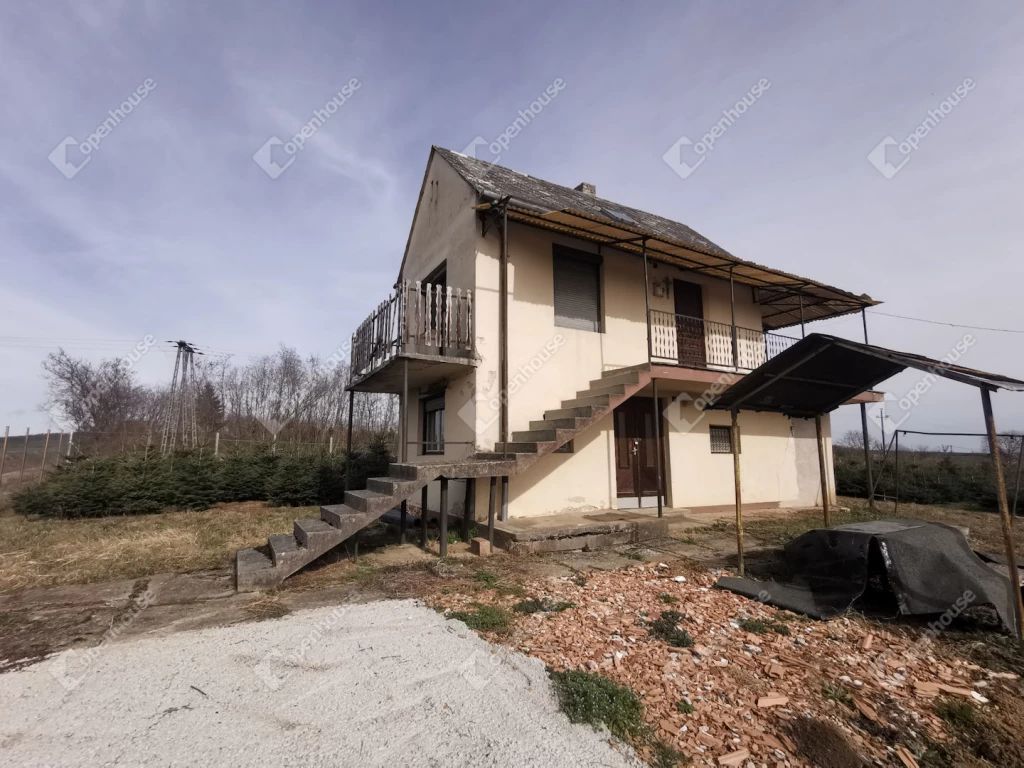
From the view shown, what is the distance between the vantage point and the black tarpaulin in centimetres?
376

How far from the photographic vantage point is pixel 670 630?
143 inches

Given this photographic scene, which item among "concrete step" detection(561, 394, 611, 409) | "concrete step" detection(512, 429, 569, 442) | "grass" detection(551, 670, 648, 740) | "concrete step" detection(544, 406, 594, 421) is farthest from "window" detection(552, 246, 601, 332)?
"grass" detection(551, 670, 648, 740)

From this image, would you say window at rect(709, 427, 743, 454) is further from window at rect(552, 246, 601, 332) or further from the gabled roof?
window at rect(552, 246, 601, 332)

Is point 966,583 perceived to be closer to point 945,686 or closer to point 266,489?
point 945,686

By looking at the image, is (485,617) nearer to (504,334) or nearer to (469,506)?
(469,506)

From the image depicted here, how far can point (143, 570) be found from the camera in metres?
5.79

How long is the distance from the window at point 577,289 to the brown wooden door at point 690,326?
8.13 feet

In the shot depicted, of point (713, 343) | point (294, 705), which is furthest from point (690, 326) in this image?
point (294, 705)

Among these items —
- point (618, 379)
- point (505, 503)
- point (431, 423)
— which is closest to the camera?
point (505, 503)

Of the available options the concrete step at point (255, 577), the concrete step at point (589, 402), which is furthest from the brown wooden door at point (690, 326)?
the concrete step at point (255, 577)

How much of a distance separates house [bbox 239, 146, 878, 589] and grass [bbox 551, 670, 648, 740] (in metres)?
3.48

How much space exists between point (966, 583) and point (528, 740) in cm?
397

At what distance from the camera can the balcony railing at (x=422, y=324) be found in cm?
730

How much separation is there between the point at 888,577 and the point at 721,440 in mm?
7272
